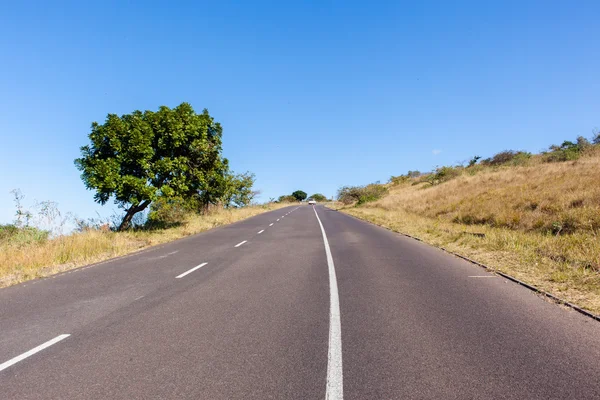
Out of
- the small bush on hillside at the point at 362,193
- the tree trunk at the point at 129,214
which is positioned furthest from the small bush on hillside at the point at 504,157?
the tree trunk at the point at 129,214

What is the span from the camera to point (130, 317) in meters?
5.36

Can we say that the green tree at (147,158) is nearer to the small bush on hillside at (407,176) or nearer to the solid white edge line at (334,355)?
the solid white edge line at (334,355)

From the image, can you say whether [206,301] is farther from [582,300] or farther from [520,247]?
[520,247]

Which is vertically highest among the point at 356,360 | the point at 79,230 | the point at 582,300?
the point at 79,230

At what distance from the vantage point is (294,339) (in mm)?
4367

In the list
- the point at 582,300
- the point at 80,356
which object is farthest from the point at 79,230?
the point at 582,300

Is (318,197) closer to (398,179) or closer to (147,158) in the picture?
(398,179)

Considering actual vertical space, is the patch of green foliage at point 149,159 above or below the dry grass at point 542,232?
above

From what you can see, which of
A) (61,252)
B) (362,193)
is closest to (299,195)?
(362,193)

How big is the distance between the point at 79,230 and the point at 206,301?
13.0 m

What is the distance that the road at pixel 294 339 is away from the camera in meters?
3.28

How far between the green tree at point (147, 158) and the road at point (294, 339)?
850 centimetres

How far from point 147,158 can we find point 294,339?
14649mm

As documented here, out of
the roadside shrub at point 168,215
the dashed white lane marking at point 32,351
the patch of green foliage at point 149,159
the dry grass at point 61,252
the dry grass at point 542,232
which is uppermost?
the patch of green foliage at point 149,159
